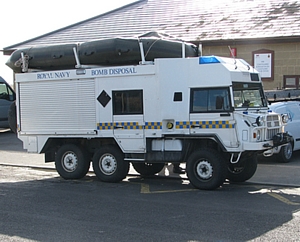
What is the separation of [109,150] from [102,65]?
2112 millimetres

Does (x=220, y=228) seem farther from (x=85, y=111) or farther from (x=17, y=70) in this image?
(x=17, y=70)

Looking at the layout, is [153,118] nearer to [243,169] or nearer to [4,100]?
[243,169]

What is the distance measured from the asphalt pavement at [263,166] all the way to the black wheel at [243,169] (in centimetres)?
33

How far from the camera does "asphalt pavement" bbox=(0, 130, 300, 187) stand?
1131 centimetres

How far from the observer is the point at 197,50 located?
12.0 m

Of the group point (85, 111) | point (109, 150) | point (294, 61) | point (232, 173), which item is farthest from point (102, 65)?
point (294, 61)

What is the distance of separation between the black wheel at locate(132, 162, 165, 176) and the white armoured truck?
3 centimetres

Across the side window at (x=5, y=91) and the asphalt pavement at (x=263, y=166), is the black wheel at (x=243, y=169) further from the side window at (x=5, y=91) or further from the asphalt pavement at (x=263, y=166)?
the side window at (x=5, y=91)

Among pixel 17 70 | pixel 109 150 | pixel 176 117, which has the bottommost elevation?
pixel 109 150

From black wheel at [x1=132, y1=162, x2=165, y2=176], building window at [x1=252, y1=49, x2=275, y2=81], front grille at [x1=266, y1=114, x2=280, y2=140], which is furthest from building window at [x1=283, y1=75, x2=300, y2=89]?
front grille at [x1=266, y1=114, x2=280, y2=140]

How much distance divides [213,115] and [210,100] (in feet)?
1.09

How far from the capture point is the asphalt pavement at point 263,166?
11308mm

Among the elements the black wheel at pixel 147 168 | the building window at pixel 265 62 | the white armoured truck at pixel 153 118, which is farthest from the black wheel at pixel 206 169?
the building window at pixel 265 62

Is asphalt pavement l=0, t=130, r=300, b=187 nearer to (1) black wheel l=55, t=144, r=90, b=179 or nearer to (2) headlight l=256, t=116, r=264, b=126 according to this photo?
(1) black wheel l=55, t=144, r=90, b=179
